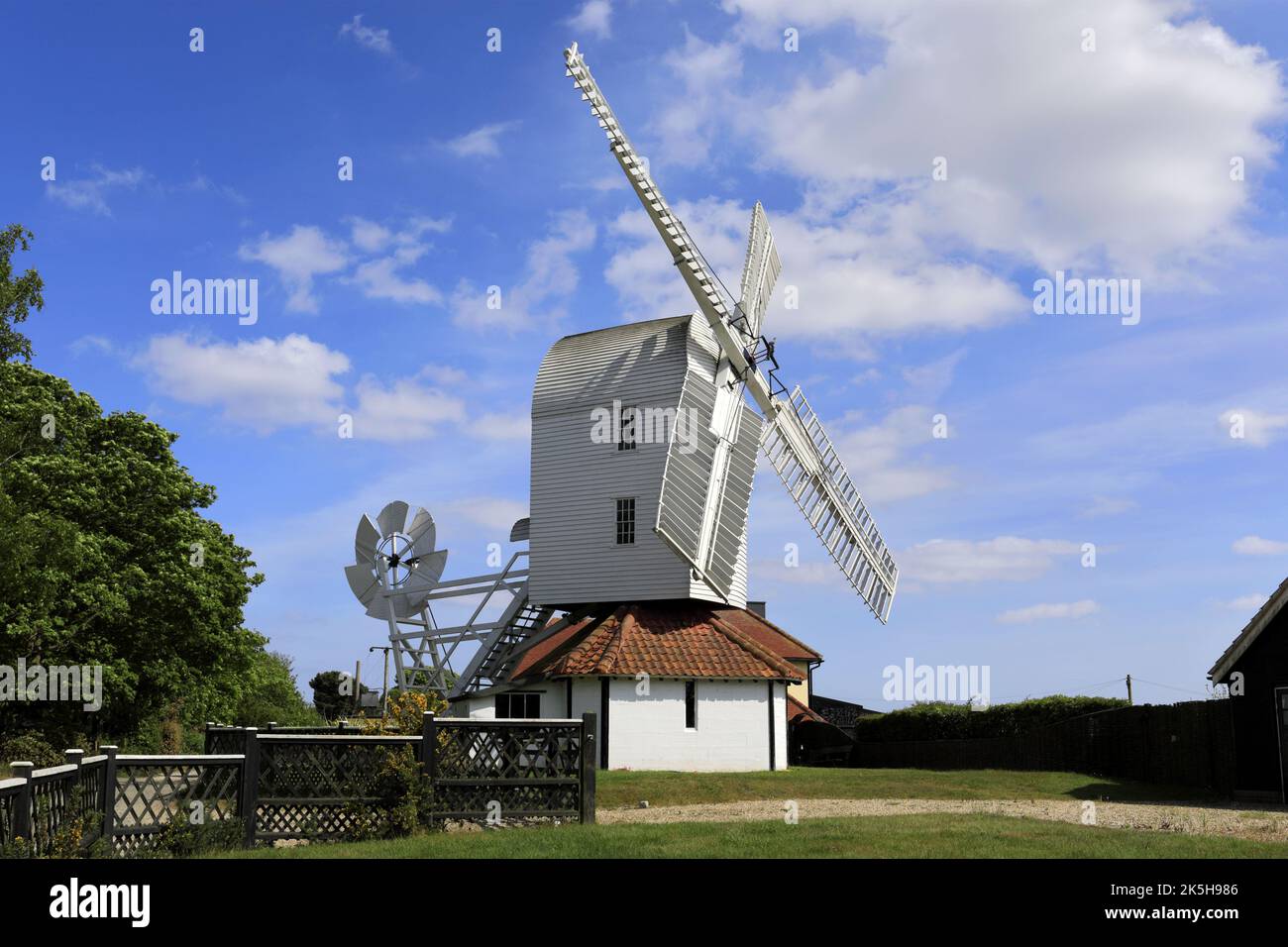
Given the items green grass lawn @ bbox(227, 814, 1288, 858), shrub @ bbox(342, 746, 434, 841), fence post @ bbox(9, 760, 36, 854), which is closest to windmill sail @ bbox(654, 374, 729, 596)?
shrub @ bbox(342, 746, 434, 841)

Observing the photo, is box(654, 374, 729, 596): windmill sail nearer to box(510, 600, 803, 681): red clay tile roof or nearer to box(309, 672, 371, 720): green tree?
box(510, 600, 803, 681): red clay tile roof

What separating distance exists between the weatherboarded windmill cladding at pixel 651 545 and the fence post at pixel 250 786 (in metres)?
14.3

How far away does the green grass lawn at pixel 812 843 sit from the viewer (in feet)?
38.4

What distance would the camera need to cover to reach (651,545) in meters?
32.6

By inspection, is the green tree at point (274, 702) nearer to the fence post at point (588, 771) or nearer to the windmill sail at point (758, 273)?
the windmill sail at point (758, 273)

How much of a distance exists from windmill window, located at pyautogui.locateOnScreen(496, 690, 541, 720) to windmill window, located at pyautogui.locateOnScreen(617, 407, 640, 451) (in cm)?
794

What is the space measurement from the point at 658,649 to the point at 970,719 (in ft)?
41.6

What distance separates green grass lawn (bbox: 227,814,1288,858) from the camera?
38.4 feet

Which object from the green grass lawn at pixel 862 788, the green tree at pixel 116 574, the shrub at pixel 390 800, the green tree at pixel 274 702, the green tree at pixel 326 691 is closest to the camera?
the shrub at pixel 390 800

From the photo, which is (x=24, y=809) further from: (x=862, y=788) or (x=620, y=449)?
(x=620, y=449)

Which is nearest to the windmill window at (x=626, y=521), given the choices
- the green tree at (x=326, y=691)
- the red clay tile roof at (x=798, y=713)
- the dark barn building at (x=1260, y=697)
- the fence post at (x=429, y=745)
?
the red clay tile roof at (x=798, y=713)

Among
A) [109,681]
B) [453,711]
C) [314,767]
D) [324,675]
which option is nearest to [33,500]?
[109,681]

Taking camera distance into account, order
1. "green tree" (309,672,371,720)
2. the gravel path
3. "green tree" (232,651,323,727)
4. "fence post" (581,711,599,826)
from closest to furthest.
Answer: "fence post" (581,711,599,826) < the gravel path < "green tree" (232,651,323,727) < "green tree" (309,672,371,720)
